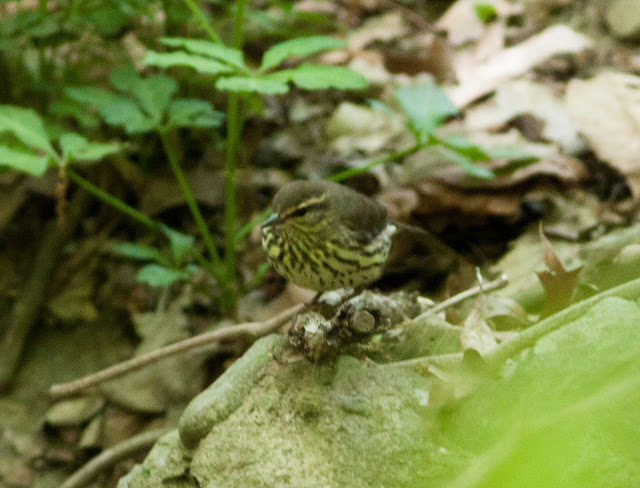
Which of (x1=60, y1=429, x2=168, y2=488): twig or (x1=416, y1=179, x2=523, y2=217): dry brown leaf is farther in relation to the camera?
(x1=416, y1=179, x2=523, y2=217): dry brown leaf

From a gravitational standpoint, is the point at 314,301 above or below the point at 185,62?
below

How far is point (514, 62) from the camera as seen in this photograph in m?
3.82

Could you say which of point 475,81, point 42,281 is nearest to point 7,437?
point 42,281

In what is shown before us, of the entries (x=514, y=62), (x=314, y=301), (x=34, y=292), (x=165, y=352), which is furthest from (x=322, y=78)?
(x=34, y=292)

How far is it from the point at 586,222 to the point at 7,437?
8.85 feet

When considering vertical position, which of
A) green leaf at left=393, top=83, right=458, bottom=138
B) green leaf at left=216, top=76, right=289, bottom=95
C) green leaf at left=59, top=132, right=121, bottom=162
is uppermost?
green leaf at left=216, top=76, right=289, bottom=95

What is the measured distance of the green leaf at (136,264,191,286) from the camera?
2529 millimetres

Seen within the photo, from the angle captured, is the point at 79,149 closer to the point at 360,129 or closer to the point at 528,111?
the point at 360,129

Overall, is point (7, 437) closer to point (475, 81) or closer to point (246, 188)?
point (246, 188)

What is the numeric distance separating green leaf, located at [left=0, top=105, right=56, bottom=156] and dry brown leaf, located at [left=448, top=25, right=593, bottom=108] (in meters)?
2.16

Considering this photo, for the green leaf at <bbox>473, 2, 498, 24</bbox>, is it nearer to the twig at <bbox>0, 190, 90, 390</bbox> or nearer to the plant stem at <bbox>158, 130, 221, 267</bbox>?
the plant stem at <bbox>158, 130, 221, 267</bbox>

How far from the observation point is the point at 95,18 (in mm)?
3135

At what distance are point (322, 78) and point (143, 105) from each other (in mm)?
844

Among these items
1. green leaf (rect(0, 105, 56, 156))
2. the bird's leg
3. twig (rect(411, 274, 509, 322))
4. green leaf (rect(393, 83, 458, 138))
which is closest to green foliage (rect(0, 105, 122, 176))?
green leaf (rect(0, 105, 56, 156))
